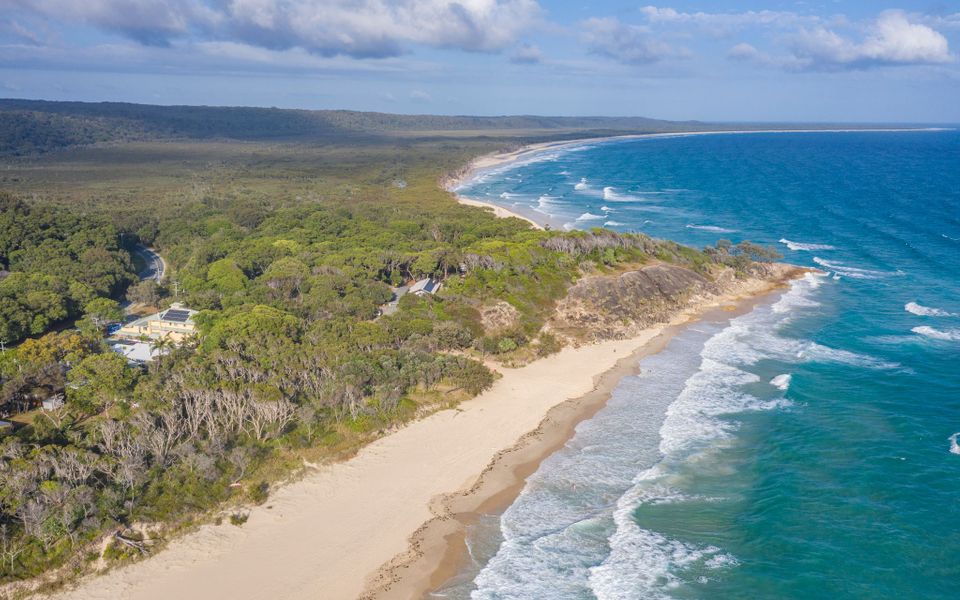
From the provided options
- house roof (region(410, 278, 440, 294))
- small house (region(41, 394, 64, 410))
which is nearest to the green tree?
small house (region(41, 394, 64, 410))

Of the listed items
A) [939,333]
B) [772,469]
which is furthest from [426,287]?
[939,333]

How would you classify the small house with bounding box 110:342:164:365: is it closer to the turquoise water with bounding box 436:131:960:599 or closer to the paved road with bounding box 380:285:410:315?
the paved road with bounding box 380:285:410:315

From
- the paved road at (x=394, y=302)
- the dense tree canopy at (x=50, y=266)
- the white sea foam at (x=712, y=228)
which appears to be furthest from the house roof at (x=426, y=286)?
the white sea foam at (x=712, y=228)

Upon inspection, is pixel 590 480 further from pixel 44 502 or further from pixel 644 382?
pixel 44 502

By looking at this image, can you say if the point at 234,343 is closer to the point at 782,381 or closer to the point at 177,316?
the point at 177,316

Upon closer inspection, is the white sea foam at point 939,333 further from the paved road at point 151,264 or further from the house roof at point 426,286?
the paved road at point 151,264
